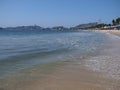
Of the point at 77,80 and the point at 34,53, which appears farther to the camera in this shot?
the point at 34,53

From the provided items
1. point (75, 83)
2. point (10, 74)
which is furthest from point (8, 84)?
point (75, 83)

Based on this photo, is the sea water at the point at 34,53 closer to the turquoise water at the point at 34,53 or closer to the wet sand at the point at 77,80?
the turquoise water at the point at 34,53

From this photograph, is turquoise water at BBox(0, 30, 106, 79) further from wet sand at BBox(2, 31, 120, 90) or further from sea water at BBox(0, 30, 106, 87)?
wet sand at BBox(2, 31, 120, 90)

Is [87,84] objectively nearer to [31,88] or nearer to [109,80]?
[109,80]

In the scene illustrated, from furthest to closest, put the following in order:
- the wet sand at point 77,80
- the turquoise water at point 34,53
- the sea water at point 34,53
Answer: the turquoise water at point 34,53
the sea water at point 34,53
the wet sand at point 77,80

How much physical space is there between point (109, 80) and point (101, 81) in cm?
28

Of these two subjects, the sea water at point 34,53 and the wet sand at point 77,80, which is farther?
the sea water at point 34,53

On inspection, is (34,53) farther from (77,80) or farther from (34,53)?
(77,80)

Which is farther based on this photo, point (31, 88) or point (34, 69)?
point (34, 69)

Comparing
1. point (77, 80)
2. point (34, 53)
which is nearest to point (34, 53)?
point (34, 53)

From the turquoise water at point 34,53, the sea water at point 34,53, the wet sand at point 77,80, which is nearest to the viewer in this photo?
the wet sand at point 77,80

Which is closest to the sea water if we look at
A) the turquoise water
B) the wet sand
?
the turquoise water

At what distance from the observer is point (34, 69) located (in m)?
9.84

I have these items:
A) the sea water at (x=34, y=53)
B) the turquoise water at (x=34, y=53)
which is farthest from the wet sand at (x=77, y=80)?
the turquoise water at (x=34, y=53)
